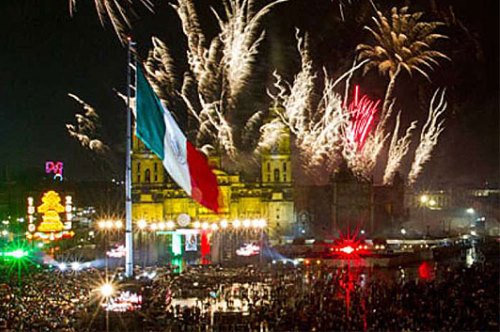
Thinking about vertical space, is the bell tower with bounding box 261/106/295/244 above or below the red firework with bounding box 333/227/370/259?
above

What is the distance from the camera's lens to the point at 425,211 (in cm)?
6238

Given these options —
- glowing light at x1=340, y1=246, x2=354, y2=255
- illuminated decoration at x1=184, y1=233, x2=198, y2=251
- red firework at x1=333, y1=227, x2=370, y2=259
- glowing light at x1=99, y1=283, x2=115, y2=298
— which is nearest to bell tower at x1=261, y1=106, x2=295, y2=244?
illuminated decoration at x1=184, y1=233, x2=198, y2=251

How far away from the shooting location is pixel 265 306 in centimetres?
2058

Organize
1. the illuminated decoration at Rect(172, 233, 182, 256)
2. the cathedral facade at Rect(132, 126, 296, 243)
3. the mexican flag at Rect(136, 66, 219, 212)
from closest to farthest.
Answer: the mexican flag at Rect(136, 66, 219, 212)
the illuminated decoration at Rect(172, 233, 182, 256)
the cathedral facade at Rect(132, 126, 296, 243)

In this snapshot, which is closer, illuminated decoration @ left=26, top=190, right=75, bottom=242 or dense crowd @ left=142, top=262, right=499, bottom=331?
dense crowd @ left=142, top=262, right=499, bottom=331

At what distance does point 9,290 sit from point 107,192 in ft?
178

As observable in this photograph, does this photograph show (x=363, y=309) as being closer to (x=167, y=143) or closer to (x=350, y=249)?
(x=167, y=143)

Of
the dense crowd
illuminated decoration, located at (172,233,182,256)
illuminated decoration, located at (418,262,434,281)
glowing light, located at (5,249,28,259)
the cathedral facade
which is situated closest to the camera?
the dense crowd

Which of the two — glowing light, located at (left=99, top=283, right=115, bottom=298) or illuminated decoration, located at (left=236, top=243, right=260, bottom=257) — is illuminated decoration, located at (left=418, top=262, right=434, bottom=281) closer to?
illuminated decoration, located at (left=236, top=243, right=260, bottom=257)

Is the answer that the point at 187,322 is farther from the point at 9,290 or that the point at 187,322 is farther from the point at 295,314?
the point at 9,290

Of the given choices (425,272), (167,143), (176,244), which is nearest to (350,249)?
(425,272)

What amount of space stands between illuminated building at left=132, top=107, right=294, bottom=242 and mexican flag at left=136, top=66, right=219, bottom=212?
35.2 meters

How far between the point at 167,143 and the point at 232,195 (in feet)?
123

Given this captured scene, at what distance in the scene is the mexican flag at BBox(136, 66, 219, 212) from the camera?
53.2 feet
